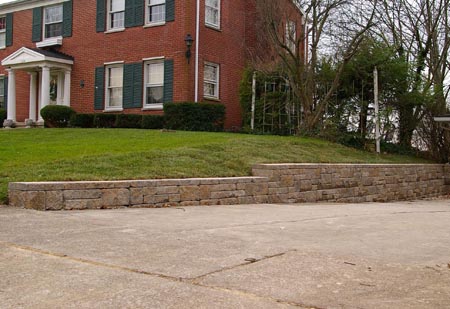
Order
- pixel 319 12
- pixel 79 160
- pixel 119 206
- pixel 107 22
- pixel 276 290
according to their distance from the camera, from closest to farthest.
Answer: pixel 276 290
pixel 119 206
pixel 79 160
pixel 319 12
pixel 107 22

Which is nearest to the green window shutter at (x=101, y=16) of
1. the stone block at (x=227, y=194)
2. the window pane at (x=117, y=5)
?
the window pane at (x=117, y=5)

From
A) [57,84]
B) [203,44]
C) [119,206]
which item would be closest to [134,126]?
[203,44]

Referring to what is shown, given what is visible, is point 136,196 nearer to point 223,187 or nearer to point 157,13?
point 223,187

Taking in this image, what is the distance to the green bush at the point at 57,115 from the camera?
19.9 metres

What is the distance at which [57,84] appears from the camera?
23.2m

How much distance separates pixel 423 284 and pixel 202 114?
1449cm

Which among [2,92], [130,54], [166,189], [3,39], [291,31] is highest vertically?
[3,39]

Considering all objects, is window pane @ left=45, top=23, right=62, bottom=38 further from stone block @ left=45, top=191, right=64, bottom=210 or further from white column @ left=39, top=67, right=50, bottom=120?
stone block @ left=45, top=191, right=64, bottom=210

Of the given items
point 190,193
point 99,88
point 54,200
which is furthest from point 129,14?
point 54,200

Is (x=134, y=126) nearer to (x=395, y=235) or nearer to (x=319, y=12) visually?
(x=319, y=12)

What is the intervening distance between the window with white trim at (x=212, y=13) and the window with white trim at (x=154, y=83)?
253 centimetres

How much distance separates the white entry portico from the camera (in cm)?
2166

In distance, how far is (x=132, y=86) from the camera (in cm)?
2062

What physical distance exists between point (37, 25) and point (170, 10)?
24.9 ft
